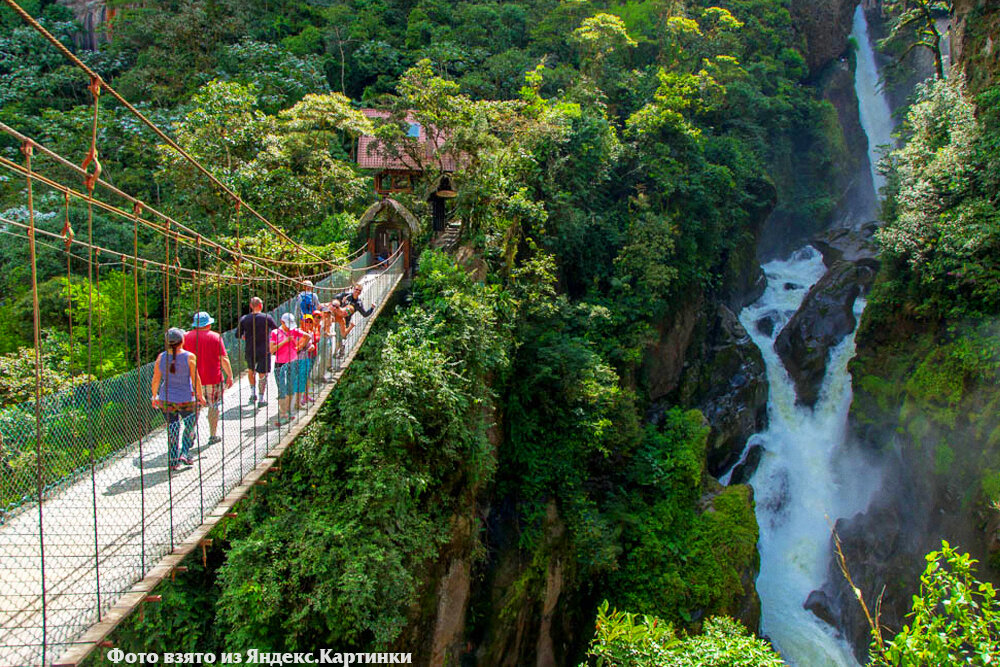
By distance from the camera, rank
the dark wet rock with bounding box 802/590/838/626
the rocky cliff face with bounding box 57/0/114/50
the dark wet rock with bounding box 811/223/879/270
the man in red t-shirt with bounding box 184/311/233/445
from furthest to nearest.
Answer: the rocky cliff face with bounding box 57/0/114/50
the dark wet rock with bounding box 811/223/879/270
the dark wet rock with bounding box 802/590/838/626
the man in red t-shirt with bounding box 184/311/233/445

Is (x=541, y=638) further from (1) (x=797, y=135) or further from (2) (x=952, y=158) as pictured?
(1) (x=797, y=135)

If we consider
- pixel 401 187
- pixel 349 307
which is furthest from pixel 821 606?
pixel 401 187

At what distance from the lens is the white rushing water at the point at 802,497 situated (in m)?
11.5

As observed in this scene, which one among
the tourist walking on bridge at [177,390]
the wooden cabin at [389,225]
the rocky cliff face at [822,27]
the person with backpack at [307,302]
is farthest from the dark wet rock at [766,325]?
the tourist walking on bridge at [177,390]

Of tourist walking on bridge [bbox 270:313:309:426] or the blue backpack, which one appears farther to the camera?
the blue backpack

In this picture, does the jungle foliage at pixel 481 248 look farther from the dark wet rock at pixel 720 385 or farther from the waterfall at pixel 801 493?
the waterfall at pixel 801 493

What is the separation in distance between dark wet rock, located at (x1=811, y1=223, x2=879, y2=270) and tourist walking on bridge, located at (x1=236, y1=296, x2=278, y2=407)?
637 inches

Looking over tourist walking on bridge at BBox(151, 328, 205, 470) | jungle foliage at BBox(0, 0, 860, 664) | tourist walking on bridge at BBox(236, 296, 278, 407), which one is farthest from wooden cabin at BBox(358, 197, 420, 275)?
tourist walking on bridge at BBox(151, 328, 205, 470)

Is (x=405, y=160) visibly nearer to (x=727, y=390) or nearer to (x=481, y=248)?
(x=481, y=248)

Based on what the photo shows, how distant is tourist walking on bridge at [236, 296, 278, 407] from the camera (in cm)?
519

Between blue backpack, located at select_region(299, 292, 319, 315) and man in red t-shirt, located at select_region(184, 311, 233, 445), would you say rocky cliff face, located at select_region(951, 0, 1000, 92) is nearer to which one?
blue backpack, located at select_region(299, 292, 319, 315)

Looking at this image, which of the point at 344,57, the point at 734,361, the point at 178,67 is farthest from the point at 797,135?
the point at 178,67

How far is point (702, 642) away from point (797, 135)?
20696mm

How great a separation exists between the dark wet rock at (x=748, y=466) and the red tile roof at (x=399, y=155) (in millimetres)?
9107
